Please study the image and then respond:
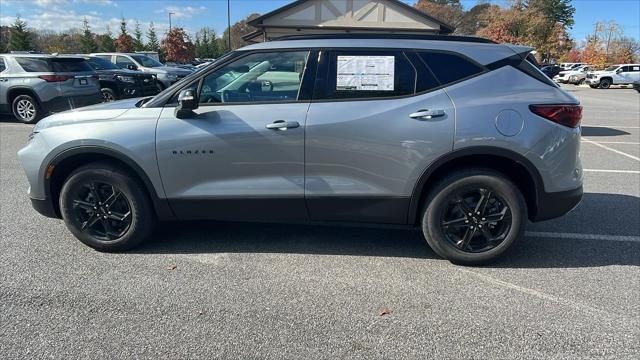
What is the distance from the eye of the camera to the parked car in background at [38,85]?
440 inches

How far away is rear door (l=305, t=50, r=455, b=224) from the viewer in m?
3.42

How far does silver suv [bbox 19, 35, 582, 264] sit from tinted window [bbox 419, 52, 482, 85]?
0.01 meters

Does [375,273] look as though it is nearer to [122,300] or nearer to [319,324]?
[319,324]

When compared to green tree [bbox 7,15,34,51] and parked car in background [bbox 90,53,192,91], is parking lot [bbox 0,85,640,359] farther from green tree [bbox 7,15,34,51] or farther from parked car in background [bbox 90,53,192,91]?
green tree [bbox 7,15,34,51]

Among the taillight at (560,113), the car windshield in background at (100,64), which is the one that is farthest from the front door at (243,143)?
the car windshield in background at (100,64)

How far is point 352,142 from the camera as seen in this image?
11.3 ft

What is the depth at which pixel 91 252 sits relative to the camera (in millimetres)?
3883

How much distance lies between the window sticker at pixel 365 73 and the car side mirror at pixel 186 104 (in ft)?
3.70

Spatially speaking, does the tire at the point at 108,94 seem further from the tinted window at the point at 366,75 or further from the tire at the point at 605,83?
the tire at the point at 605,83

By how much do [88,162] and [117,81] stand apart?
39.3 feet

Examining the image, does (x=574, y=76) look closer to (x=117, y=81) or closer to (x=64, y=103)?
(x=117, y=81)

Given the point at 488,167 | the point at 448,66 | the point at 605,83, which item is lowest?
the point at 605,83

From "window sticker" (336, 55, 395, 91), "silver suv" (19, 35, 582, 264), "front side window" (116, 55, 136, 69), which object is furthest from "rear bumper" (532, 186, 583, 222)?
"front side window" (116, 55, 136, 69)

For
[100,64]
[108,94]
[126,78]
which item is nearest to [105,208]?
[108,94]
